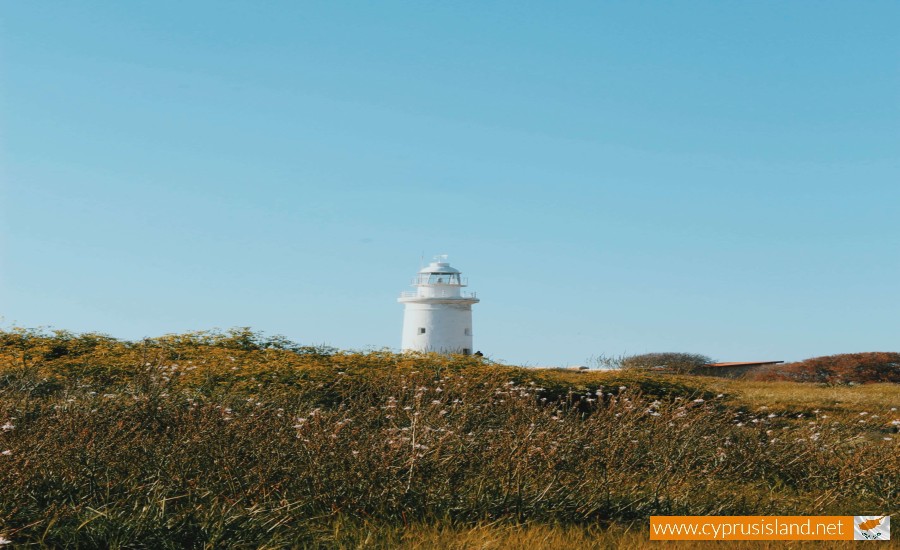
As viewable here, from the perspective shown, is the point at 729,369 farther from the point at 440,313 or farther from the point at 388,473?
the point at 388,473

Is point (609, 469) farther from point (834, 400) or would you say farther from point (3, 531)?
point (834, 400)

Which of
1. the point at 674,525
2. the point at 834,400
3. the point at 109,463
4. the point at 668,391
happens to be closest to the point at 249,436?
the point at 109,463

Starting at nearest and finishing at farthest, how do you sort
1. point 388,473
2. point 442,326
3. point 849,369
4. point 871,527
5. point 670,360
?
1. point 388,473
2. point 871,527
3. point 849,369
4. point 670,360
5. point 442,326

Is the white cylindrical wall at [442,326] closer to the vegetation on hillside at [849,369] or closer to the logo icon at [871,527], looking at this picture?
the vegetation on hillside at [849,369]

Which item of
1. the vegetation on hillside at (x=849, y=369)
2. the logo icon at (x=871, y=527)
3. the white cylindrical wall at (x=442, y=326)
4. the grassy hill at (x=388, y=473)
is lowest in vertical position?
the logo icon at (x=871, y=527)

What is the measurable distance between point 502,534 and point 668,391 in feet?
32.8

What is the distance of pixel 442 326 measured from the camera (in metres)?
32.4

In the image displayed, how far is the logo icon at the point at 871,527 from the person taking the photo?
20.1 ft

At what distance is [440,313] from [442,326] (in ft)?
1.67

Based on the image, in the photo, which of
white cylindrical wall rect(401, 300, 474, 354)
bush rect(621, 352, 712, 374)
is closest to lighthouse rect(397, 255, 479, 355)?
white cylindrical wall rect(401, 300, 474, 354)

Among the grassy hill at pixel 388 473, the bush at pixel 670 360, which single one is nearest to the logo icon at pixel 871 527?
the grassy hill at pixel 388 473

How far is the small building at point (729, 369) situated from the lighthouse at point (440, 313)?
29.7ft

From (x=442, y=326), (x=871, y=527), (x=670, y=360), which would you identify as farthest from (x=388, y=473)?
(x=442, y=326)

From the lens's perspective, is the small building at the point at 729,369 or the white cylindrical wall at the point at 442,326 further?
the white cylindrical wall at the point at 442,326
